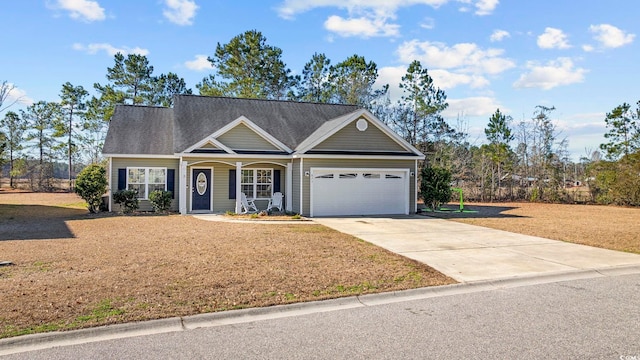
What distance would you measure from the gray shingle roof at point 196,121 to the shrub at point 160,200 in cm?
185

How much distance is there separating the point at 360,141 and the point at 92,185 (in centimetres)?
1133

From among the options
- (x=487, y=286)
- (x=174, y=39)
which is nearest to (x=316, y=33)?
(x=174, y=39)

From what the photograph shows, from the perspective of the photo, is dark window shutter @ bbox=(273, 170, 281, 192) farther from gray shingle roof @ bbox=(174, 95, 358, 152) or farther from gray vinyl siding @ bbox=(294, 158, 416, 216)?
gray vinyl siding @ bbox=(294, 158, 416, 216)

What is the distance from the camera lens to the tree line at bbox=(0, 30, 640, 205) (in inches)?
1026

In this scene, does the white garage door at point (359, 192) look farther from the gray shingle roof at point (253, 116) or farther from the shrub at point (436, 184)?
the gray shingle roof at point (253, 116)

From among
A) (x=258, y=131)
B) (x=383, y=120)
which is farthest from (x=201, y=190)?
(x=383, y=120)

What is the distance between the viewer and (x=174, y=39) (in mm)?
18719

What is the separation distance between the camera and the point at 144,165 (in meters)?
18.2

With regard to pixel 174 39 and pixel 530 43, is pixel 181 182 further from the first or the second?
pixel 530 43

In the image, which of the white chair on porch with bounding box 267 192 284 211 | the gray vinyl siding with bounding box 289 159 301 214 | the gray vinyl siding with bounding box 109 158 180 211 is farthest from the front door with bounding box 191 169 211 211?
Result: the gray vinyl siding with bounding box 289 159 301 214

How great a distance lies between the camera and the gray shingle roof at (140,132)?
18.1m

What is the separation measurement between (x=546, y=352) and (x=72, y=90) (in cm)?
4189

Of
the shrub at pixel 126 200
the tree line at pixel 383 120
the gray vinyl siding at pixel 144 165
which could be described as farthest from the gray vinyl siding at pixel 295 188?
the tree line at pixel 383 120

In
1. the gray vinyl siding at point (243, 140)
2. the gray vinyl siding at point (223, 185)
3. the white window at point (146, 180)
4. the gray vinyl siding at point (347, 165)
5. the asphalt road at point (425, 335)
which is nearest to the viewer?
the asphalt road at point (425, 335)
